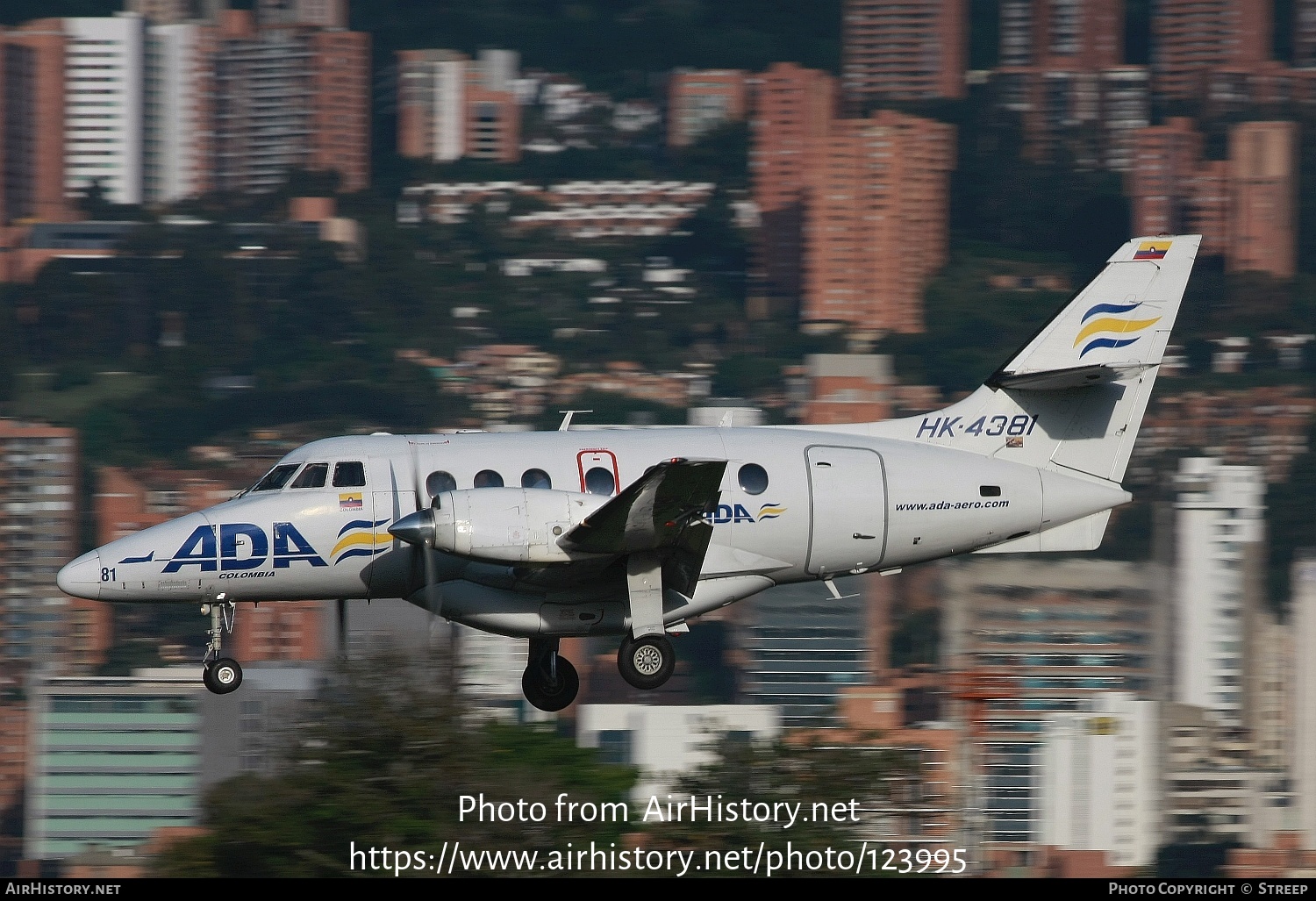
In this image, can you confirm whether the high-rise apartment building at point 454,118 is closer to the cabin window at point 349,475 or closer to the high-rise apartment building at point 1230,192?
the high-rise apartment building at point 1230,192

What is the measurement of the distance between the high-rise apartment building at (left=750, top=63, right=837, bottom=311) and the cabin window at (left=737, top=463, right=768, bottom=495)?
136 m

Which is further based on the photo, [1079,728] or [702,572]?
[1079,728]

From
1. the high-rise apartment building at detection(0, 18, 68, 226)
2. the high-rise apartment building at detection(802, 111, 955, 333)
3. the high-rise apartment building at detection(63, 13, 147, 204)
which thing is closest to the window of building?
the high-rise apartment building at detection(802, 111, 955, 333)

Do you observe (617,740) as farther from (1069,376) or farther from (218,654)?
(1069,376)

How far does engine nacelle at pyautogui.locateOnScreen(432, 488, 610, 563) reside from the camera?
20.1 metres

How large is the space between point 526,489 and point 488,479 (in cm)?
Answer: 66

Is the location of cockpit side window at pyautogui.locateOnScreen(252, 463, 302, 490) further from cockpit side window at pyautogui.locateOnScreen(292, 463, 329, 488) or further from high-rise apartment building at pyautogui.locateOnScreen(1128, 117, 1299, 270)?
high-rise apartment building at pyautogui.locateOnScreen(1128, 117, 1299, 270)

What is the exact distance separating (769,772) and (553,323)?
125993 mm

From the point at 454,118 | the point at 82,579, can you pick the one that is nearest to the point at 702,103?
→ the point at 454,118

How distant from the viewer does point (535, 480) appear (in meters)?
21.6

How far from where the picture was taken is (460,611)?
21.9m
